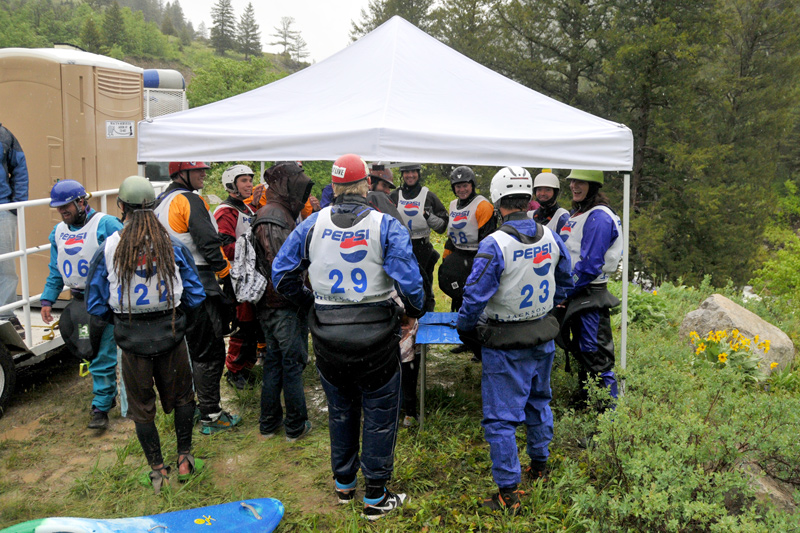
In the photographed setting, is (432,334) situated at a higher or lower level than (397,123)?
lower

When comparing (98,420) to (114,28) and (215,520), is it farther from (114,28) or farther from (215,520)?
(114,28)

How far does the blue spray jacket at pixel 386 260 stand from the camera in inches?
129

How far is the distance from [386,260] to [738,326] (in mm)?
5375

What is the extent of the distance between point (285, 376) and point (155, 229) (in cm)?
140

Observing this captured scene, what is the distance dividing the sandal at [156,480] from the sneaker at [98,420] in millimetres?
1021

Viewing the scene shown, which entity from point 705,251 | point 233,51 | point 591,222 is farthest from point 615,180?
point 233,51

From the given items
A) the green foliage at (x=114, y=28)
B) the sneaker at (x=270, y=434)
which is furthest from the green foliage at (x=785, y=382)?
the green foliage at (x=114, y=28)

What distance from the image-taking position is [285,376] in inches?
168

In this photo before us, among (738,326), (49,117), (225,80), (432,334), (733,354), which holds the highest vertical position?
(225,80)

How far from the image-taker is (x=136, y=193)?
11.5 feet

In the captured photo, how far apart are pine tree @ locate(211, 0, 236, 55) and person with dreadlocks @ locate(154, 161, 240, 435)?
82930 millimetres

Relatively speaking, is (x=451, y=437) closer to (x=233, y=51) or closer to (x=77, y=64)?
(x=77, y=64)

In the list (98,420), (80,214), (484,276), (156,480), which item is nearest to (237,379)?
(98,420)

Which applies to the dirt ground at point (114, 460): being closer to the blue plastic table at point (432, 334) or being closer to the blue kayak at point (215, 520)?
the blue kayak at point (215, 520)
